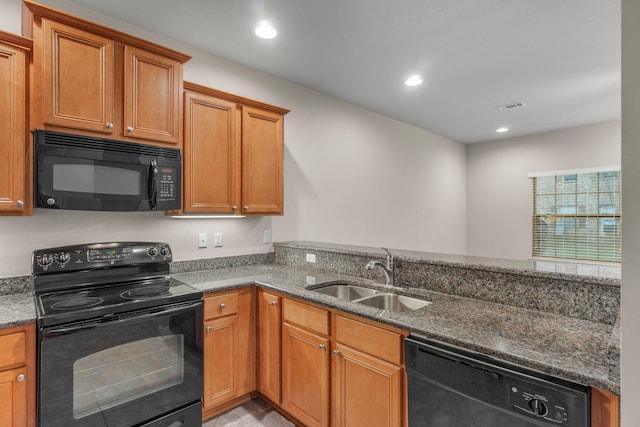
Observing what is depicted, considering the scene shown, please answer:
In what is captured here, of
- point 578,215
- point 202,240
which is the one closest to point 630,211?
point 202,240

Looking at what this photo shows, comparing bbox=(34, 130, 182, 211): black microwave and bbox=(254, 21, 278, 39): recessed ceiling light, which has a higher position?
bbox=(254, 21, 278, 39): recessed ceiling light

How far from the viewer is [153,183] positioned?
85.5 inches

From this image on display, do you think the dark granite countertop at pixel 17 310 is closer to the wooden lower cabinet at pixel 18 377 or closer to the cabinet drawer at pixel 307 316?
the wooden lower cabinet at pixel 18 377

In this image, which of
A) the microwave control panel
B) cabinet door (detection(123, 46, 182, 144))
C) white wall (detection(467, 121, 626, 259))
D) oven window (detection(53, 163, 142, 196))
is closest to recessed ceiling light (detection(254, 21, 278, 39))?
cabinet door (detection(123, 46, 182, 144))

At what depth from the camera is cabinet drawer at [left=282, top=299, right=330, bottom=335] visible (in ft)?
6.30

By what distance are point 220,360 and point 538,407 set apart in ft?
6.01

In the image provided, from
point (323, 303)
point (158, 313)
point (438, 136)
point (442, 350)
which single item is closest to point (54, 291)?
point (158, 313)

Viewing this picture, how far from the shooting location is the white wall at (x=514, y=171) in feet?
16.1

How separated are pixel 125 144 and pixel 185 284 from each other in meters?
0.97

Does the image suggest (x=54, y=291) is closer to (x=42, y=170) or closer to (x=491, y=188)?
(x=42, y=170)

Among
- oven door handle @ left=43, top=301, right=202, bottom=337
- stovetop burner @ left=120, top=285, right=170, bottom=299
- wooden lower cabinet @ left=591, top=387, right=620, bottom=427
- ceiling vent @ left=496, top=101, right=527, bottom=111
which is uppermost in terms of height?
ceiling vent @ left=496, top=101, right=527, bottom=111

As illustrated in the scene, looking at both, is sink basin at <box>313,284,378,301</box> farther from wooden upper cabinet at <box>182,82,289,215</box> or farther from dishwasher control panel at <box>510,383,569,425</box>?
dishwasher control panel at <box>510,383,569,425</box>

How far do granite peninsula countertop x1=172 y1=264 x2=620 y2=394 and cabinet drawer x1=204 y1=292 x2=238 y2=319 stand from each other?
8 cm

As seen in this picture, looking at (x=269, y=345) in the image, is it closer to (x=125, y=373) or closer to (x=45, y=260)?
(x=125, y=373)
